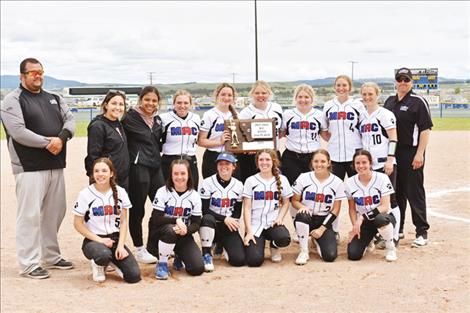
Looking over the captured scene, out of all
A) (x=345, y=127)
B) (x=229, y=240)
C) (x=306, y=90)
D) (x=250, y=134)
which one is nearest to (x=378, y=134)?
(x=345, y=127)

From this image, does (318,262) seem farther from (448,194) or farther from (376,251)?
(448,194)

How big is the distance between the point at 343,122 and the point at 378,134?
39cm

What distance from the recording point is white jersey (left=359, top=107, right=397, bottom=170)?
6.00 meters

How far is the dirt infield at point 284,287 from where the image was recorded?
4492 millimetres

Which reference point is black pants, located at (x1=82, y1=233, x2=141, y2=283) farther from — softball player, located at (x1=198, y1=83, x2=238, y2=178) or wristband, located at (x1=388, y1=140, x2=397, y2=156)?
wristband, located at (x1=388, y1=140, x2=397, y2=156)

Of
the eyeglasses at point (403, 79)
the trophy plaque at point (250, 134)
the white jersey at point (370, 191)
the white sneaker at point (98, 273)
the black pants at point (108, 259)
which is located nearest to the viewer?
the black pants at point (108, 259)

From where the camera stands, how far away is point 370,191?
584 cm

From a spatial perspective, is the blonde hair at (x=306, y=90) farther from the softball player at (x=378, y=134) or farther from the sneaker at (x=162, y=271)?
the sneaker at (x=162, y=271)

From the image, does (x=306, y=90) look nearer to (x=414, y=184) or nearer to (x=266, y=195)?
(x=266, y=195)

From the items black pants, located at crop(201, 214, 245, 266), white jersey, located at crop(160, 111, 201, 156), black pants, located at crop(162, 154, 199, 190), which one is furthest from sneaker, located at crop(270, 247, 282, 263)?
white jersey, located at crop(160, 111, 201, 156)

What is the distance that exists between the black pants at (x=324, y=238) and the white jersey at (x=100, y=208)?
1.77 m

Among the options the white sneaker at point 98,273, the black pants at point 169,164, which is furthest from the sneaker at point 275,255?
the white sneaker at point 98,273

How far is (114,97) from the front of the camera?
18.1ft

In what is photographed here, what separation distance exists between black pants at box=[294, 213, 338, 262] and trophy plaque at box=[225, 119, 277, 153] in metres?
0.86
